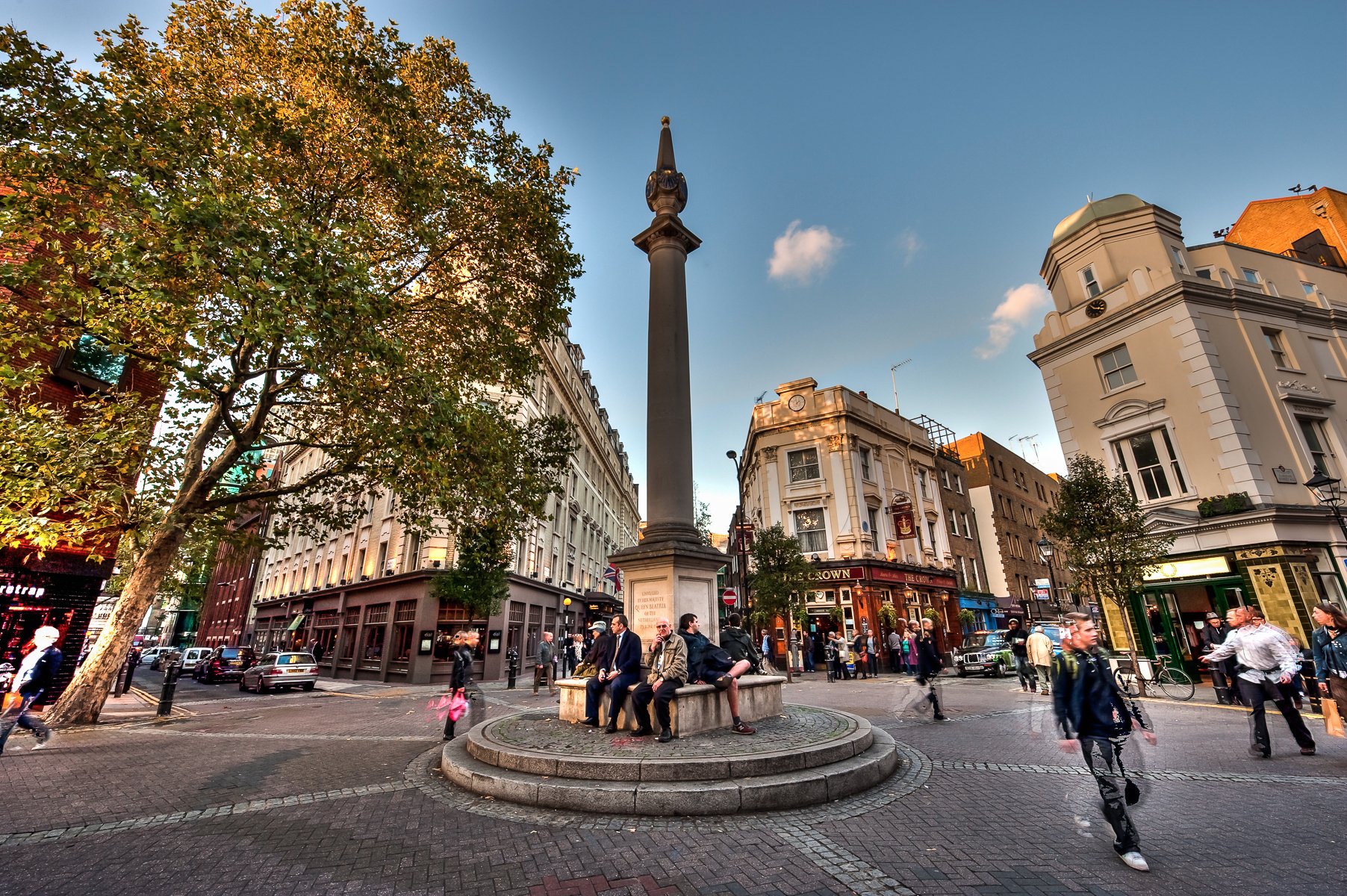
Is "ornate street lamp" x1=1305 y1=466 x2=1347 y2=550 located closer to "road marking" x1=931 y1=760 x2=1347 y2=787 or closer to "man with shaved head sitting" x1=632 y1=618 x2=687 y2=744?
"road marking" x1=931 y1=760 x2=1347 y2=787

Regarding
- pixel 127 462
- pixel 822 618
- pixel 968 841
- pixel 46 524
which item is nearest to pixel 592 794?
pixel 968 841

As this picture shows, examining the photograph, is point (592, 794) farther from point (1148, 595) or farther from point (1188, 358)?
point (1188, 358)

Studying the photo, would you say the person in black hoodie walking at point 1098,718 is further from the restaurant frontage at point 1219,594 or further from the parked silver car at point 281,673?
the parked silver car at point 281,673

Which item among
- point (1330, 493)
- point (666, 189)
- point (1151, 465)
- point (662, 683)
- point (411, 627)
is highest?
point (666, 189)

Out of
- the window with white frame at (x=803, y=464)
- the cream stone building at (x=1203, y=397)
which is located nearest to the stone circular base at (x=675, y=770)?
the cream stone building at (x=1203, y=397)

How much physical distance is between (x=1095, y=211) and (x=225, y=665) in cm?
4467

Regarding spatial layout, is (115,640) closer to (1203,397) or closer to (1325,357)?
(1203,397)

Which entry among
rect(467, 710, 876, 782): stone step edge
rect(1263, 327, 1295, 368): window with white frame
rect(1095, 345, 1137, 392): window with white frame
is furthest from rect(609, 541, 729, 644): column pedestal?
rect(1263, 327, 1295, 368): window with white frame

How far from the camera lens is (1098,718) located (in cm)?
407

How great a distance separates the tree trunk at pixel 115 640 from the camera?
35.9 ft

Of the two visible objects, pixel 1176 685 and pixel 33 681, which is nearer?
pixel 33 681

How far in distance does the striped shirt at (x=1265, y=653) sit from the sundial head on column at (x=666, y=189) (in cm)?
1130

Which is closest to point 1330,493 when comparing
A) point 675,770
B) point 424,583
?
point 675,770

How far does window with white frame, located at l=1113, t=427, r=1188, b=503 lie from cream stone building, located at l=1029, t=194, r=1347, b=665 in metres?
0.05
